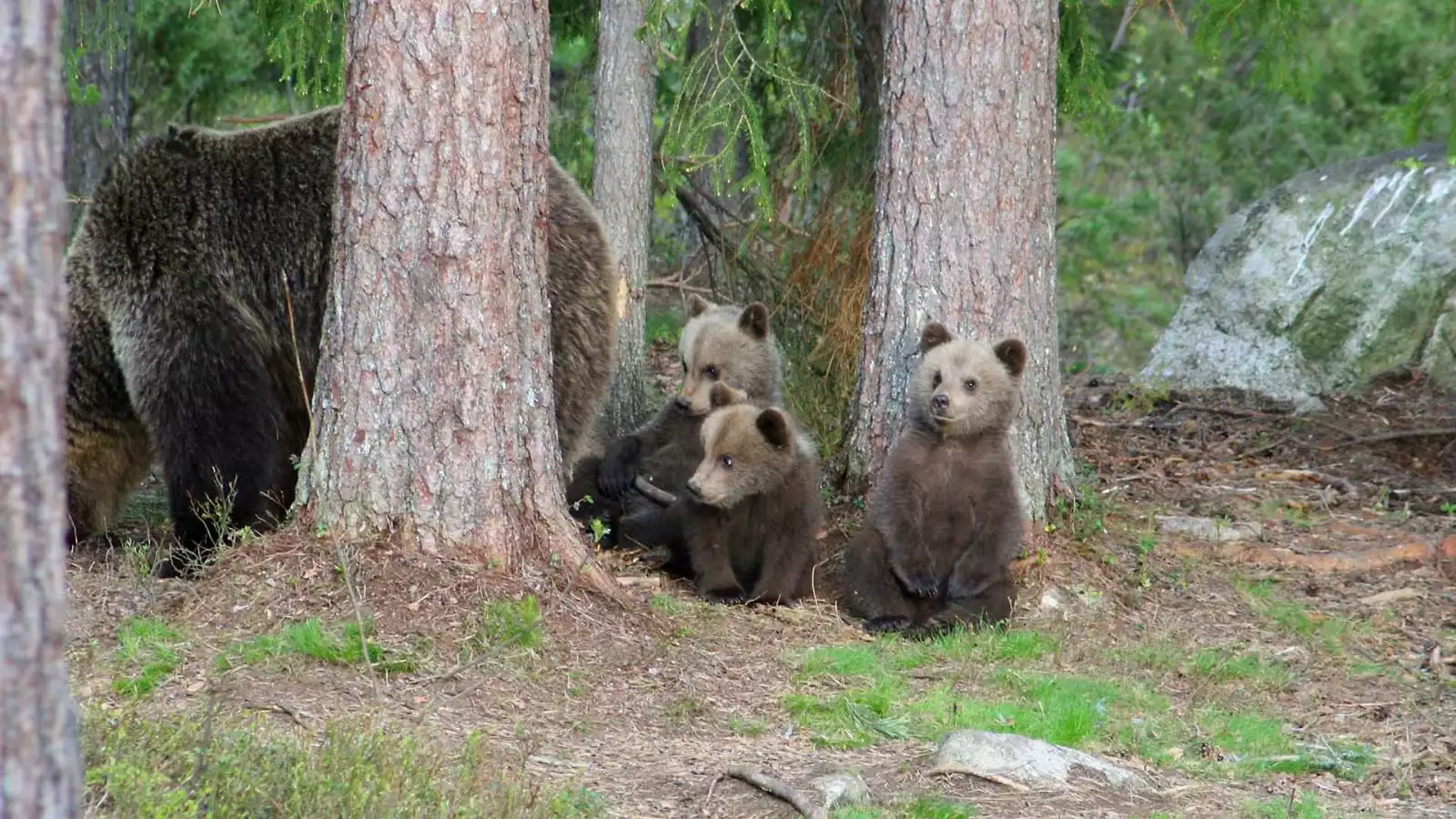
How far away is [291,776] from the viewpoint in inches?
162

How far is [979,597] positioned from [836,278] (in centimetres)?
328

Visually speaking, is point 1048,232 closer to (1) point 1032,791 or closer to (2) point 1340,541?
(2) point 1340,541

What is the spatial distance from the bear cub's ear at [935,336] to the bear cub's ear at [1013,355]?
0.26 meters

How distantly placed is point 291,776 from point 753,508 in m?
3.82

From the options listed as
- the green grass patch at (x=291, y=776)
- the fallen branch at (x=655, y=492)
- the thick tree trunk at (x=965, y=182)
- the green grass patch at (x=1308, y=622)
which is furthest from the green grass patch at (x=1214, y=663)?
the green grass patch at (x=291, y=776)

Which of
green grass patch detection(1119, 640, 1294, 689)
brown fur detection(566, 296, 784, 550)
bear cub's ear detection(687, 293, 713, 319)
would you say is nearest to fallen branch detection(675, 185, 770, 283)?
bear cub's ear detection(687, 293, 713, 319)

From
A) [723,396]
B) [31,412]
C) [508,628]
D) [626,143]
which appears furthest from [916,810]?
[626,143]

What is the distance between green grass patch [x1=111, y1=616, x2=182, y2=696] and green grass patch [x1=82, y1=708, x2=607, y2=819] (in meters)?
0.67

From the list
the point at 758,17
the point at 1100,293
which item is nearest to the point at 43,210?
the point at 758,17

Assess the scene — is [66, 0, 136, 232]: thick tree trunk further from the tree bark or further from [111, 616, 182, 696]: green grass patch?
[111, 616, 182, 696]: green grass patch

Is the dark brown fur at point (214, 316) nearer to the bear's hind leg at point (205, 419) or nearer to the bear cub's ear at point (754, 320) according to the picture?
the bear's hind leg at point (205, 419)

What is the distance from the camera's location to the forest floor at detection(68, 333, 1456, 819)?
177 inches

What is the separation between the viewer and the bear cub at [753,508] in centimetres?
748

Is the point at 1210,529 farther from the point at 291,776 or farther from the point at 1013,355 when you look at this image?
the point at 291,776
